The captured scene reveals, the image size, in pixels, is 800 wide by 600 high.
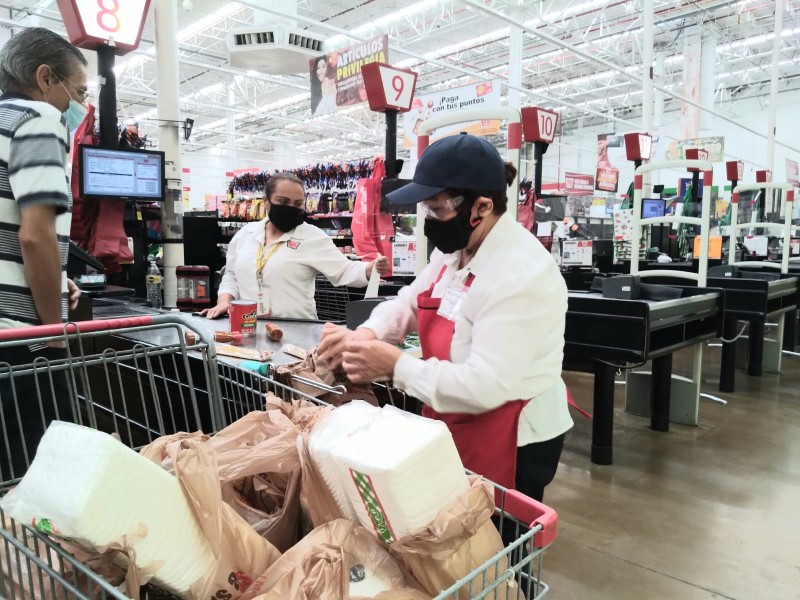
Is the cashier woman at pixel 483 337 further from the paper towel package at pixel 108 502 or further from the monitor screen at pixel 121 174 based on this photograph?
the monitor screen at pixel 121 174

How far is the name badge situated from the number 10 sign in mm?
2442

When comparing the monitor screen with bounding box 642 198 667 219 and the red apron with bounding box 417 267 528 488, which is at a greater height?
the monitor screen with bounding box 642 198 667 219

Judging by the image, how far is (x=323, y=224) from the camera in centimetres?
922

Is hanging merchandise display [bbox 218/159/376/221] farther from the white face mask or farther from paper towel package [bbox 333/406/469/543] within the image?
paper towel package [bbox 333/406/469/543]

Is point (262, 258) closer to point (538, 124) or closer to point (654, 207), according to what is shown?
point (538, 124)

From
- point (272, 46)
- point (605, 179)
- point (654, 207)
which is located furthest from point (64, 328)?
point (605, 179)

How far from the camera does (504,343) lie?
1.39m

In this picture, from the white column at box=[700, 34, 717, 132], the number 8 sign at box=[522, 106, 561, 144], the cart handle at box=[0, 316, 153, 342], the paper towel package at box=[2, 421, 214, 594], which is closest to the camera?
the paper towel package at box=[2, 421, 214, 594]

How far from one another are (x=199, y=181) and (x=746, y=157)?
23621mm

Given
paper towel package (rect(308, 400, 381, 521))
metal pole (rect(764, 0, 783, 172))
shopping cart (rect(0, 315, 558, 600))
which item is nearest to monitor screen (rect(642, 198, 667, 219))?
metal pole (rect(764, 0, 783, 172))

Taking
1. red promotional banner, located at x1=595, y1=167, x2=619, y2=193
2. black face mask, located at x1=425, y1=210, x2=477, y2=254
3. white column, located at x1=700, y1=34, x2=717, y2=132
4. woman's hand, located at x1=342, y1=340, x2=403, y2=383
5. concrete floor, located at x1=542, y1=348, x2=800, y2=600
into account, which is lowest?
concrete floor, located at x1=542, y1=348, x2=800, y2=600

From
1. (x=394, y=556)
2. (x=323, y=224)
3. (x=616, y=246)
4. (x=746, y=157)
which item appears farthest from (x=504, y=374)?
(x=746, y=157)

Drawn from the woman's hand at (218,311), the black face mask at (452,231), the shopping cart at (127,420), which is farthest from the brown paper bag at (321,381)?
the woman's hand at (218,311)

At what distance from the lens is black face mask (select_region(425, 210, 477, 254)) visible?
158 cm
